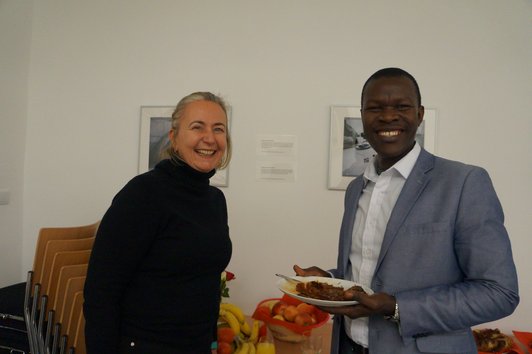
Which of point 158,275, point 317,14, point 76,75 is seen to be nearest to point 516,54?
point 317,14

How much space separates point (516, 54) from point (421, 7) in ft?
2.04

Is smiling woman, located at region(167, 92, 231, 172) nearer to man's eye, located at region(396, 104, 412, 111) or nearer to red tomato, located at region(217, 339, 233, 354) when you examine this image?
man's eye, located at region(396, 104, 412, 111)

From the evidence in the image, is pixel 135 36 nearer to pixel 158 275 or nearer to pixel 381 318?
pixel 158 275

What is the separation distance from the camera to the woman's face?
1.24m

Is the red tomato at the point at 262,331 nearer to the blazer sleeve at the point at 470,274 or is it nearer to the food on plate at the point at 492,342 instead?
the blazer sleeve at the point at 470,274

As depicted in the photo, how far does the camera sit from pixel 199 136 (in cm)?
A: 124

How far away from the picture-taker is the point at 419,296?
913 millimetres

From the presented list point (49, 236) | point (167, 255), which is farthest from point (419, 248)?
point (49, 236)

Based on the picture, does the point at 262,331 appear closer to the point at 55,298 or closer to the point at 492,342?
the point at 55,298

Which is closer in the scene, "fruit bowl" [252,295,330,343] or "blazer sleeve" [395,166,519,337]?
"blazer sleeve" [395,166,519,337]

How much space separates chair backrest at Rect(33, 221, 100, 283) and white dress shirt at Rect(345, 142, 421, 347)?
1470 mm

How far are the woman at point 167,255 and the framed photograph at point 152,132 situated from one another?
1188mm

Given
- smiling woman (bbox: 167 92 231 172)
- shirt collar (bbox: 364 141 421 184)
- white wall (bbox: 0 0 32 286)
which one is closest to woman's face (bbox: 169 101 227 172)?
smiling woman (bbox: 167 92 231 172)

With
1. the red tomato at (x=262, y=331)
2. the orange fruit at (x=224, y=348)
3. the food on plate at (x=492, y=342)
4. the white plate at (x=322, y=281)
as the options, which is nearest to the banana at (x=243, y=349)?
the orange fruit at (x=224, y=348)
